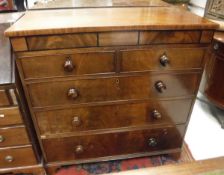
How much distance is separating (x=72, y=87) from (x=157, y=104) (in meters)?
0.51

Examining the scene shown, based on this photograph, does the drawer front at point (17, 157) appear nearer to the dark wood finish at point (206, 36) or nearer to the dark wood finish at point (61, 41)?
the dark wood finish at point (61, 41)

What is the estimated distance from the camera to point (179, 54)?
1029 mm

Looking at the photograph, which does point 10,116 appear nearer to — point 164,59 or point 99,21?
point 99,21

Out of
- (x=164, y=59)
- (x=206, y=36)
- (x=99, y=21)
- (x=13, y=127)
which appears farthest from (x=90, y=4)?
(x=13, y=127)

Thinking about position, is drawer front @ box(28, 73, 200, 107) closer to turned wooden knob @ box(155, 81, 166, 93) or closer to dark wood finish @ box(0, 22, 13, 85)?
turned wooden knob @ box(155, 81, 166, 93)

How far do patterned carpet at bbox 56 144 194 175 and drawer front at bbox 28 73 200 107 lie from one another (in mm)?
584

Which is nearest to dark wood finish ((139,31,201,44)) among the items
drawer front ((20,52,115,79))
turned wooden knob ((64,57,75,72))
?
drawer front ((20,52,115,79))

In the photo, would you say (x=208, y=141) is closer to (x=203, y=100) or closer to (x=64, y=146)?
(x=203, y=100)

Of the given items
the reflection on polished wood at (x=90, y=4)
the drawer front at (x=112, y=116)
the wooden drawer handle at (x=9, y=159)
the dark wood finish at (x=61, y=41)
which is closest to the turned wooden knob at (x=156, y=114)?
the drawer front at (x=112, y=116)

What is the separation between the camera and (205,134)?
1713 mm

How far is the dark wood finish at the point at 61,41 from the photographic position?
2.89ft

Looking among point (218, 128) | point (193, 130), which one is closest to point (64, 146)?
point (193, 130)

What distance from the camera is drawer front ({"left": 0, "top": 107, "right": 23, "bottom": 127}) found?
40.5 inches

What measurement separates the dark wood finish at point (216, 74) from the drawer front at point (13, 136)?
4.77ft
